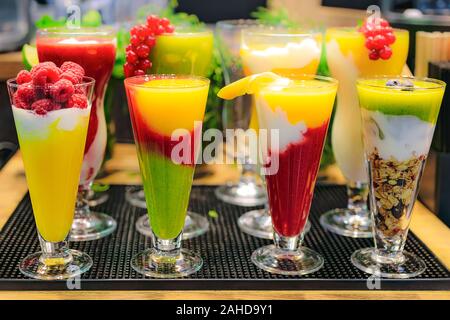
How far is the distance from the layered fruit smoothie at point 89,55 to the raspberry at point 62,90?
0.36 metres

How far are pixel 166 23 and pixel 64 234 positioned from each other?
0.59 meters

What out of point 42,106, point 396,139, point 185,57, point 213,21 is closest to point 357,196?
point 396,139

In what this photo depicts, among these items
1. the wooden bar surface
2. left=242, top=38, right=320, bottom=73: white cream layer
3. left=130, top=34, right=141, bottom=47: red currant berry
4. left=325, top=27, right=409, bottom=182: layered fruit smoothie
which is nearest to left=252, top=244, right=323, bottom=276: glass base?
the wooden bar surface

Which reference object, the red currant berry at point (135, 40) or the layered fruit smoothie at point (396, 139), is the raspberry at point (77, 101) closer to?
A: the red currant berry at point (135, 40)

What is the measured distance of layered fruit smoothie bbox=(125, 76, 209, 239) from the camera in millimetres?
1249

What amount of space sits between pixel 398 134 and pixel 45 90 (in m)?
0.68

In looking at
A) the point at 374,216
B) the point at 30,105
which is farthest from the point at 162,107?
the point at 374,216

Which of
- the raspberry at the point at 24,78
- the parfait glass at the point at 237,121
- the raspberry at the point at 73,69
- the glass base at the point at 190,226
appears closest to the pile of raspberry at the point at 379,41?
the parfait glass at the point at 237,121

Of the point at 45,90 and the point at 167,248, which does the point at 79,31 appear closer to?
the point at 45,90

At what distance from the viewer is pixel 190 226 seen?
1.60 meters

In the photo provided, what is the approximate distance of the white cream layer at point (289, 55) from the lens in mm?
1622

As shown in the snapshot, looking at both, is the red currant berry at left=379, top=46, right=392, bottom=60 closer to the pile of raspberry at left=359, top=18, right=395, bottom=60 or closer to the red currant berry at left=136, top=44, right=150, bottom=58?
the pile of raspberry at left=359, top=18, right=395, bottom=60

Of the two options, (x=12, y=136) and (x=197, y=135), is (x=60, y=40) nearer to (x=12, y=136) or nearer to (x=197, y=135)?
(x=197, y=135)

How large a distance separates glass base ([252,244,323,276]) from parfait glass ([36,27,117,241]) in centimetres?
37
